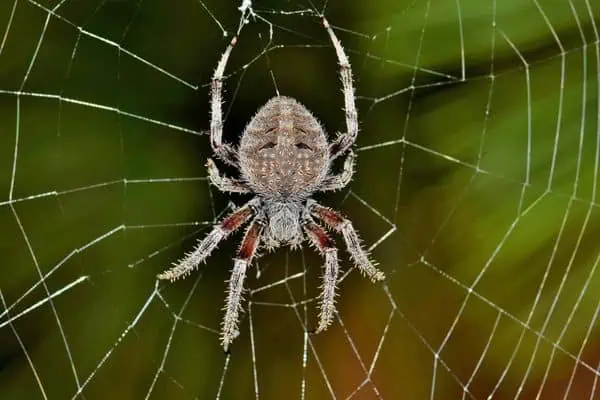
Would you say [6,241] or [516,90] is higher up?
[516,90]

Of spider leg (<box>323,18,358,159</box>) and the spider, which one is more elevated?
spider leg (<box>323,18,358,159</box>)

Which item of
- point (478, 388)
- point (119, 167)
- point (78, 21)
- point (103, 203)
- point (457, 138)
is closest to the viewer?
point (78, 21)

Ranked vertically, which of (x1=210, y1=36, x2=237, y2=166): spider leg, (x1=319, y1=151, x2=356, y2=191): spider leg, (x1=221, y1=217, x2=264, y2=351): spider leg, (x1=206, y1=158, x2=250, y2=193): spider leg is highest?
(x1=210, y1=36, x2=237, y2=166): spider leg

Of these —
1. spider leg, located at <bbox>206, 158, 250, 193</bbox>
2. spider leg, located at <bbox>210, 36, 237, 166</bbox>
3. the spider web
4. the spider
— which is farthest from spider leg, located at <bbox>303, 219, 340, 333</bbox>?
A: spider leg, located at <bbox>210, 36, 237, 166</bbox>

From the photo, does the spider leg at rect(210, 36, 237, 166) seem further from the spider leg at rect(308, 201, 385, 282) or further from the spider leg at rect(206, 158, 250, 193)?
the spider leg at rect(308, 201, 385, 282)

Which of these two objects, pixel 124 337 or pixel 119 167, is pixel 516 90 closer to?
pixel 119 167

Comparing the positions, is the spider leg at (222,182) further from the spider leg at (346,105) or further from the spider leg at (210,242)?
the spider leg at (346,105)

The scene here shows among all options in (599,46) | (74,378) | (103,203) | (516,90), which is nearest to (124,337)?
(74,378)
